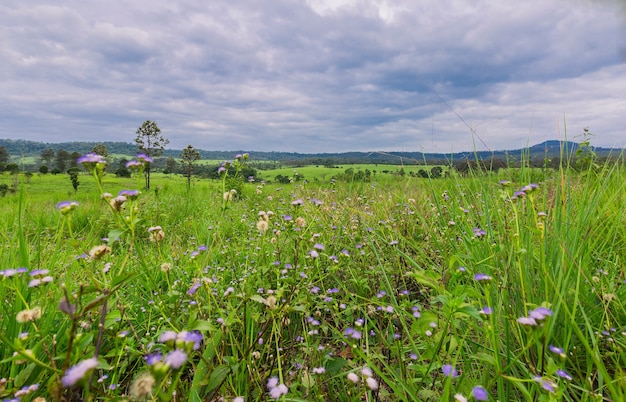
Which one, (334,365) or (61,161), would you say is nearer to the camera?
(334,365)

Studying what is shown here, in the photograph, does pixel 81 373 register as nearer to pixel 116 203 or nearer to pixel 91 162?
pixel 116 203

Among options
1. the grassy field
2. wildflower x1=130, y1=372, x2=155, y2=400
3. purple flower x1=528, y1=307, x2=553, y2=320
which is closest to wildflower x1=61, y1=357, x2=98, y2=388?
the grassy field

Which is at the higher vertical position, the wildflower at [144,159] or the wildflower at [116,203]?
the wildflower at [144,159]

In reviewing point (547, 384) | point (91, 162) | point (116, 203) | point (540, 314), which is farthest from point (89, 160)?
point (547, 384)

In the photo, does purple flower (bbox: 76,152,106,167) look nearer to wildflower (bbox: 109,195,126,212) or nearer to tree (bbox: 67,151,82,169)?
tree (bbox: 67,151,82,169)

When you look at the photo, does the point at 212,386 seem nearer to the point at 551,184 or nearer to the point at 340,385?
the point at 340,385

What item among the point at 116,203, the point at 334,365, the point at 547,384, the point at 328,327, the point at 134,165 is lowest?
the point at 328,327

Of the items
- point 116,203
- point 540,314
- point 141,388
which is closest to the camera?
point 141,388

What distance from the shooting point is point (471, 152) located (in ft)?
11.9

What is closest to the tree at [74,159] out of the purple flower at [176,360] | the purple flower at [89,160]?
the purple flower at [89,160]

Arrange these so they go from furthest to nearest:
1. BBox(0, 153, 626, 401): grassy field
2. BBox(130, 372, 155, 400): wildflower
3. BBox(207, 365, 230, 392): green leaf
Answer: BBox(207, 365, 230, 392): green leaf → BBox(0, 153, 626, 401): grassy field → BBox(130, 372, 155, 400): wildflower

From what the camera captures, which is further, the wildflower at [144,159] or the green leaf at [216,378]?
the wildflower at [144,159]

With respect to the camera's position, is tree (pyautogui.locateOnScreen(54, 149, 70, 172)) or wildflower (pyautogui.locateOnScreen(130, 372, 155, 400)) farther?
tree (pyautogui.locateOnScreen(54, 149, 70, 172))

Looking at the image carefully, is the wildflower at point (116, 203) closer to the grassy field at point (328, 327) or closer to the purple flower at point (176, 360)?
the grassy field at point (328, 327)
